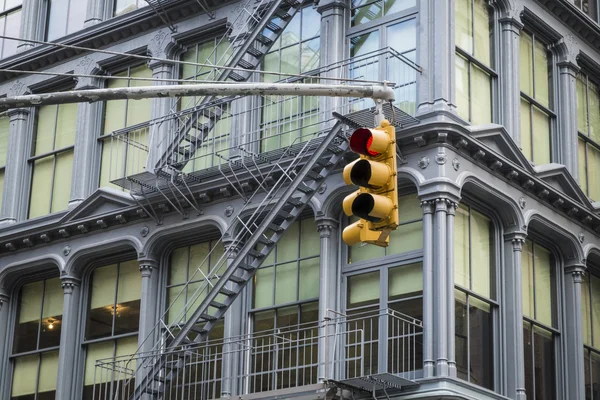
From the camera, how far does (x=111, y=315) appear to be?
26.1 metres

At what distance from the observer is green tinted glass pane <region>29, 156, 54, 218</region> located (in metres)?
28.2

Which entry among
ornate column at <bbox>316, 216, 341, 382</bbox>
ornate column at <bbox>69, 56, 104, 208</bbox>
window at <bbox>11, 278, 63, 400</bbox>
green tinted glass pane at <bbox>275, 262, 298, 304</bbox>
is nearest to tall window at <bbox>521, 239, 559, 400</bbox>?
ornate column at <bbox>316, 216, 341, 382</bbox>

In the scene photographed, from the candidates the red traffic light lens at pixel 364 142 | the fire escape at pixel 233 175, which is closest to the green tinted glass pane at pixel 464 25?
the fire escape at pixel 233 175

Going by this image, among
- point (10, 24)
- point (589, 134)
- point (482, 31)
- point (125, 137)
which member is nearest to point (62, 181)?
point (125, 137)

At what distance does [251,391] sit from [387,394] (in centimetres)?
347

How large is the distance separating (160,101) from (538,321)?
9132mm

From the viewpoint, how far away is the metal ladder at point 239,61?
2408 centimetres

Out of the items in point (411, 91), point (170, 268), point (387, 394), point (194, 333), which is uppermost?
point (411, 91)

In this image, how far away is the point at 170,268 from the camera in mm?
25531

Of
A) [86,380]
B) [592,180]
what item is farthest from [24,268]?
[592,180]

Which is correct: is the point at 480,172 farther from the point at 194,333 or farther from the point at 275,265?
the point at 194,333

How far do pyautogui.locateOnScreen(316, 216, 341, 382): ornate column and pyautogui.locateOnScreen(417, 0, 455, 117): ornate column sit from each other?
275cm

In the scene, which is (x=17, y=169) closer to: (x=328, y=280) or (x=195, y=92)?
(x=328, y=280)

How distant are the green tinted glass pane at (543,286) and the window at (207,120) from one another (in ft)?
21.2
